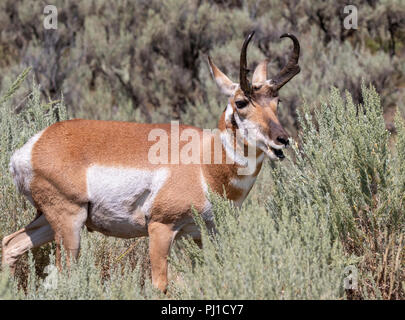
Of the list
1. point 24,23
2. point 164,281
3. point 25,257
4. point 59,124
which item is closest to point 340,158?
point 164,281

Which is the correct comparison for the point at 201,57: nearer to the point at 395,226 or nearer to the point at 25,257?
the point at 25,257

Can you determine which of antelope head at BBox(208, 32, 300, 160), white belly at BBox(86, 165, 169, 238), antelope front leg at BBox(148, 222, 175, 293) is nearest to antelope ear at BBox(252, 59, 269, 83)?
antelope head at BBox(208, 32, 300, 160)

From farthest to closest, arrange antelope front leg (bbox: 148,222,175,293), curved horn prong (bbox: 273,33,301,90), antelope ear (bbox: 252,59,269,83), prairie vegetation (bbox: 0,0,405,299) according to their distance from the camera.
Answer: antelope ear (bbox: 252,59,269,83) → curved horn prong (bbox: 273,33,301,90) → antelope front leg (bbox: 148,222,175,293) → prairie vegetation (bbox: 0,0,405,299)

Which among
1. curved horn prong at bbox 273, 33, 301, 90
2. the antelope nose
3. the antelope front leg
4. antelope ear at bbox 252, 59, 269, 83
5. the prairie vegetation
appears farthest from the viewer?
antelope ear at bbox 252, 59, 269, 83

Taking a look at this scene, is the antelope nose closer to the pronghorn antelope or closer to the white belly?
the pronghorn antelope

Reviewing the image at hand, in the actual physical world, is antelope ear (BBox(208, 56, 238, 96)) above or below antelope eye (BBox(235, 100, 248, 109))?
above

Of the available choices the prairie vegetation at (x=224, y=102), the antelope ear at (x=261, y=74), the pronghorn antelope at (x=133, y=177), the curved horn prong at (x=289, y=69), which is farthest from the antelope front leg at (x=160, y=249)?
the antelope ear at (x=261, y=74)

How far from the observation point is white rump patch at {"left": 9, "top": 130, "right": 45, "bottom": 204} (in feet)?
13.0

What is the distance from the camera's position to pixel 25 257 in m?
4.53

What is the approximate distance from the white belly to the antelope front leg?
14 cm

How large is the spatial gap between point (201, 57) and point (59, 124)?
7.47 meters

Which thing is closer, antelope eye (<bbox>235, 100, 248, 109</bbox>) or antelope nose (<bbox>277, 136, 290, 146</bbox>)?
antelope nose (<bbox>277, 136, 290, 146</bbox>)

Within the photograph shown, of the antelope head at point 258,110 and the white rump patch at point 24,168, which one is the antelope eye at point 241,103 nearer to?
the antelope head at point 258,110

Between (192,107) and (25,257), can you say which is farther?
(192,107)
